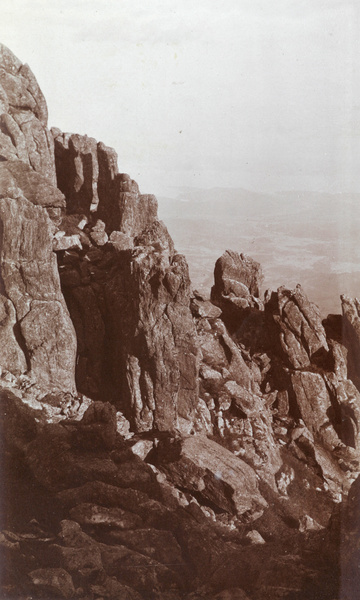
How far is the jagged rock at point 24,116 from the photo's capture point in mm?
43062

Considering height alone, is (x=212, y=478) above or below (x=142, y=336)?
below

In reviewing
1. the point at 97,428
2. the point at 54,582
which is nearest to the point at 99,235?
the point at 97,428

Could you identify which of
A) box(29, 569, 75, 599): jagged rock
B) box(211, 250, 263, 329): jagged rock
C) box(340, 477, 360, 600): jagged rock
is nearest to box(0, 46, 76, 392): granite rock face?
box(211, 250, 263, 329): jagged rock

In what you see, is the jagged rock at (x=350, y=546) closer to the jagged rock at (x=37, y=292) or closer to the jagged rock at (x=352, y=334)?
the jagged rock at (x=37, y=292)

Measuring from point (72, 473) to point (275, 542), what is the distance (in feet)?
37.2

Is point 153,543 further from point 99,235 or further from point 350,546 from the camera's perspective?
point 99,235

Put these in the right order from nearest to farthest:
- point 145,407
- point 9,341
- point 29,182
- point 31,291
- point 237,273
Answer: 1. point 9,341
2. point 31,291
3. point 145,407
4. point 29,182
5. point 237,273

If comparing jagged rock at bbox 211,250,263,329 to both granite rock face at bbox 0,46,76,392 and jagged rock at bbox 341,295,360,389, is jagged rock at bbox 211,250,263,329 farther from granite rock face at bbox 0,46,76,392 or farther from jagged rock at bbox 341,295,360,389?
granite rock face at bbox 0,46,76,392

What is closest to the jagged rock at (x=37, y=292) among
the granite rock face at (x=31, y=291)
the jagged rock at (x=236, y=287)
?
the granite rock face at (x=31, y=291)

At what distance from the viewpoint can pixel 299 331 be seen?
44562 millimetres

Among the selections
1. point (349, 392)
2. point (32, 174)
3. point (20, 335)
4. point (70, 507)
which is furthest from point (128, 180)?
point (70, 507)

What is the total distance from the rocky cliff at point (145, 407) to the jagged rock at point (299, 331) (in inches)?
4.8

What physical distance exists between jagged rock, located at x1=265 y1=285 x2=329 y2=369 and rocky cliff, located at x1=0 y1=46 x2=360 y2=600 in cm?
12

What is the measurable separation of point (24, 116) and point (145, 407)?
25039 mm
